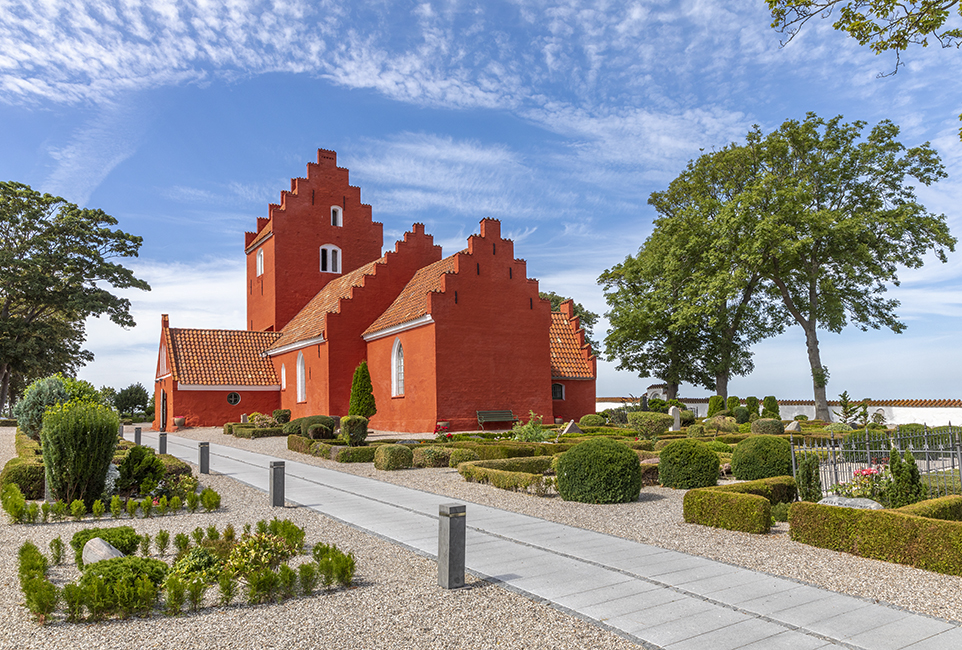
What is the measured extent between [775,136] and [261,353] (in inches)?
1168

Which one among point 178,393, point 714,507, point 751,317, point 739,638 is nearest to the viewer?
point 739,638

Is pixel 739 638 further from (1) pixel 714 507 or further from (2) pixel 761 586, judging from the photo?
(1) pixel 714 507

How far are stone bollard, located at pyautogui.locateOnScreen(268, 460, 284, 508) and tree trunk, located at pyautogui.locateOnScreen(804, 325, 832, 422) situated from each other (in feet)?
97.8

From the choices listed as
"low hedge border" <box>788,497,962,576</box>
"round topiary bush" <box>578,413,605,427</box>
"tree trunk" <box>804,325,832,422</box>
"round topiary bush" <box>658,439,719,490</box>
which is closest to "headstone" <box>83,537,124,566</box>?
"low hedge border" <box>788,497,962,576</box>

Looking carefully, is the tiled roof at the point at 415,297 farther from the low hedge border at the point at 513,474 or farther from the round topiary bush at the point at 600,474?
the round topiary bush at the point at 600,474

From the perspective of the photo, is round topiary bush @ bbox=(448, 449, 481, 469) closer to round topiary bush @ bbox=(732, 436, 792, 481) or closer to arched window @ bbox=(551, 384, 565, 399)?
round topiary bush @ bbox=(732, 436, 792, 481)

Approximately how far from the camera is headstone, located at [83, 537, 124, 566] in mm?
6586

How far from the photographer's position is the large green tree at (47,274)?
118 ft

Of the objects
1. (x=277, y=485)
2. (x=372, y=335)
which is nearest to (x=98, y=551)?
(x=277, y=485)

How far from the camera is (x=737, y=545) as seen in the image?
25.5 ft

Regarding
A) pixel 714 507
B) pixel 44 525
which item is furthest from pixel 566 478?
pixel 44 525

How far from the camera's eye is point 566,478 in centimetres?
1130

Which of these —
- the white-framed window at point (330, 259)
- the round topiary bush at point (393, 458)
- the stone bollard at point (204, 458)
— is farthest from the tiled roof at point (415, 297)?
the stone bollard at point (204, 458)

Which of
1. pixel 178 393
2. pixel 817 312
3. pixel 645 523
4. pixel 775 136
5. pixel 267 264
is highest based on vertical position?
pixel 775 136
